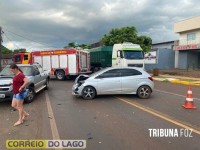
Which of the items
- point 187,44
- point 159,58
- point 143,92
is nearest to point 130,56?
Result: point 143,92

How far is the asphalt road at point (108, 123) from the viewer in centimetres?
530

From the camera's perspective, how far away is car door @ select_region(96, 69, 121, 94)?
10.8m

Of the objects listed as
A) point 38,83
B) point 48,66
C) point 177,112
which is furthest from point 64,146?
point 48,66

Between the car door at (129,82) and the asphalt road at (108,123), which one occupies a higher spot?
the car door at (129,82)

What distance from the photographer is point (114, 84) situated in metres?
10.9

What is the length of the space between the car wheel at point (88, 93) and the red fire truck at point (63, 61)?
917 centimetres

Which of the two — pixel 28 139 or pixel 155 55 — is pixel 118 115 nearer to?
pixel 28 139

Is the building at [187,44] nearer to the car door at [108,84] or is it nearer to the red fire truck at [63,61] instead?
the red fire truck at [63,61]

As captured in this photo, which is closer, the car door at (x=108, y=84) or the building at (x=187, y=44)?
the car door at (x=108, y=84)

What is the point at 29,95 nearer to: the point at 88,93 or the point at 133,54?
the point at 88,93

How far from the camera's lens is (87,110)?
8.53 m

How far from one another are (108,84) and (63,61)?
1020 cm

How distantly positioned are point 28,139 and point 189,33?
36.2m

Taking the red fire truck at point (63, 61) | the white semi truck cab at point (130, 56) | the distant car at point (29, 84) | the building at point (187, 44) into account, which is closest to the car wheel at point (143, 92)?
the distant car at point (29, 84)
